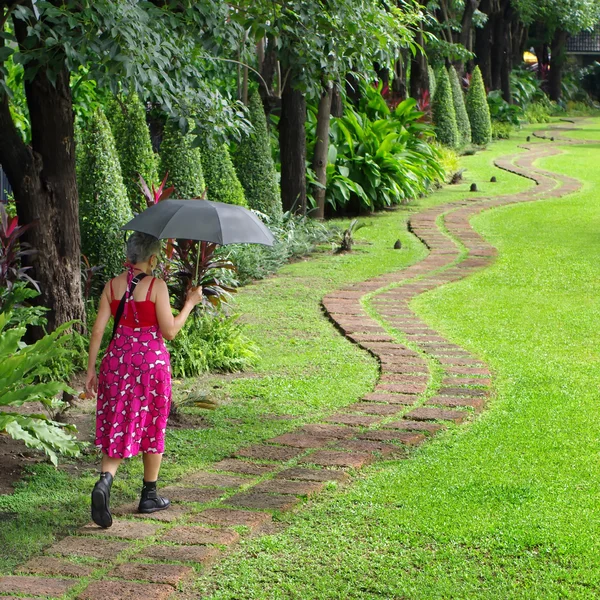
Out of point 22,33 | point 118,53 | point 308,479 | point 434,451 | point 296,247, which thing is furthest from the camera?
point 296,247

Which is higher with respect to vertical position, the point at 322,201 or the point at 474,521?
the point at 322,201

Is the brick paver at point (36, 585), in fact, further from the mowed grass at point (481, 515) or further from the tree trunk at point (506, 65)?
the tree trunk at point (506, 65)

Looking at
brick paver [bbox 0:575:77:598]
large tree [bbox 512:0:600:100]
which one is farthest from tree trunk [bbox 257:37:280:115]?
large tree [bbox 512:0:600:100]

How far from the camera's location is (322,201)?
13773 millimetres

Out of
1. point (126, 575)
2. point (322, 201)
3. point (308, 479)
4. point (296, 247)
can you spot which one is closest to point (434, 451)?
point (308, 479)

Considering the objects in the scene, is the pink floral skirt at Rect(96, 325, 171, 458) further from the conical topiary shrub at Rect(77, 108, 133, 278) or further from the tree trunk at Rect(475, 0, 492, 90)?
the tree trunk at Rect(475, 0, 492, 90)

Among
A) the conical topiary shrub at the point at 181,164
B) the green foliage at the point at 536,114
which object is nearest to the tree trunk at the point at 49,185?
the conical topiary shrub at the point at 181,164

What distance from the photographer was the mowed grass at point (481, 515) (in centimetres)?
389

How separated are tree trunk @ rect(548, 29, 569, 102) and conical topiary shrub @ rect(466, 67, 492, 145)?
559 inches

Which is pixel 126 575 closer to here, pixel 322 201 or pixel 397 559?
pixel 397 559

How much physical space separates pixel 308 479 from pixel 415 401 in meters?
1.53

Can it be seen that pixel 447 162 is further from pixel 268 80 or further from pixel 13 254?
pixel 13 254

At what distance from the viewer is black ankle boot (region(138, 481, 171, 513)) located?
458 centimetres

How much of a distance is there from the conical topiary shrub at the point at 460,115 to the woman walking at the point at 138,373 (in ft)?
67.9
